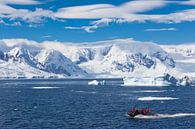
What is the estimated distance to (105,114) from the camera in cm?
18112

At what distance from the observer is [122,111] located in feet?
634

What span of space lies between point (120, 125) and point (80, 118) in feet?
68.8

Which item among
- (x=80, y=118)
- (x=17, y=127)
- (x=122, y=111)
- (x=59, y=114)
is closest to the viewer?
(x=17, y=127)

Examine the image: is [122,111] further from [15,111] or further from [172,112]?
[15,111]

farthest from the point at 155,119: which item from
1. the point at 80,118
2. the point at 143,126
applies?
the point at 80,118

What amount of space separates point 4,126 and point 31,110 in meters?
49.6

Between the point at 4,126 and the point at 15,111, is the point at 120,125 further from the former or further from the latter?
the point at 15,111

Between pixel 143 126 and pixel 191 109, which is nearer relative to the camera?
pixel 143 126

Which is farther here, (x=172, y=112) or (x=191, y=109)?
(x=191, y=109)

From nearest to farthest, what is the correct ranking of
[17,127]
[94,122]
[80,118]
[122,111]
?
[17,127], [94,122], [80,118], [122,111]

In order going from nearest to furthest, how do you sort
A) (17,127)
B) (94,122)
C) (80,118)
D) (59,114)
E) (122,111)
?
1. (17,127)
2. (94,122)
3. (80,118)
4. (59,114)
5. (122,111)

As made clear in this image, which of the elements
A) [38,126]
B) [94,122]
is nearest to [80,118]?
[94,122]

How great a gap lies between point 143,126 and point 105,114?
98.6ft

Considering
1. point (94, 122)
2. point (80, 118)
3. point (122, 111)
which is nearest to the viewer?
point (94, 122)
